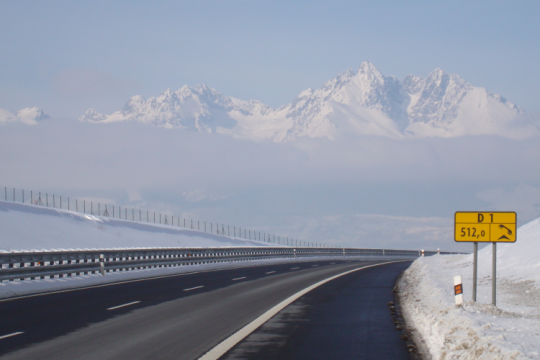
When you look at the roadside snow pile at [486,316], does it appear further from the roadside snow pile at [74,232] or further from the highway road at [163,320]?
the roadside snow pile at [74,232]

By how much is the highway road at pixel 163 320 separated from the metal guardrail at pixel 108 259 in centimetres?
237

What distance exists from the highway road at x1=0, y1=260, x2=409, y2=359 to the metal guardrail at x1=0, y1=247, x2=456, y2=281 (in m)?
2.37

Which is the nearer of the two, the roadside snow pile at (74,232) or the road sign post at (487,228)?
the road sign post at (487,228)

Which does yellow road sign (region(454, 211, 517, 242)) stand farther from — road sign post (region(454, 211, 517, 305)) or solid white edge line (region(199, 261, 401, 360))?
solid white edge line (region(199, 261, 401, 360))

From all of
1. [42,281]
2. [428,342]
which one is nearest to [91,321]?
[428,342]

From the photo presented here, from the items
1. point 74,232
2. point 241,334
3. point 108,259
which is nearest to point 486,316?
point 241,334

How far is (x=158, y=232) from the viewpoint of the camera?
368ft

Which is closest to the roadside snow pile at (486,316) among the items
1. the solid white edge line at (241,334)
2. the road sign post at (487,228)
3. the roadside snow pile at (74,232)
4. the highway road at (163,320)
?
the highway road at (163,320)

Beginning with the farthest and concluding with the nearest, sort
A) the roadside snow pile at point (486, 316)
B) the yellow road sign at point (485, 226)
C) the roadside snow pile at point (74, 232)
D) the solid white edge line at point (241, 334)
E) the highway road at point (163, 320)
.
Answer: the roadside snow pile at point (74, 232) → the yellow road sign at point (485, 226) → the highway road at point (163, 320) → the solid white edge line at point (241, 334) → the roadside snow pile at point (486, 316)

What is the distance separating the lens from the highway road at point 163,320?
9.17m

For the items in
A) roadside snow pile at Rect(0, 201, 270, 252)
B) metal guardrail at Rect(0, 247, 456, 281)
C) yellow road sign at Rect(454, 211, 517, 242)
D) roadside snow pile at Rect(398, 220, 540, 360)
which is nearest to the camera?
roadside snow pile at Rect(398, 220, 540, 360)

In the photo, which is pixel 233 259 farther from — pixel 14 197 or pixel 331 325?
pixel 14 197

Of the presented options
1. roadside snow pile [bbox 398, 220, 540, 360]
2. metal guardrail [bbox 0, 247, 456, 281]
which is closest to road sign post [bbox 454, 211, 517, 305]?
Result: roadside snow pile [bbox 398, 220, 540, 360]

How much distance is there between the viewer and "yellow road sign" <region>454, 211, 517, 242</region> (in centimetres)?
1198
